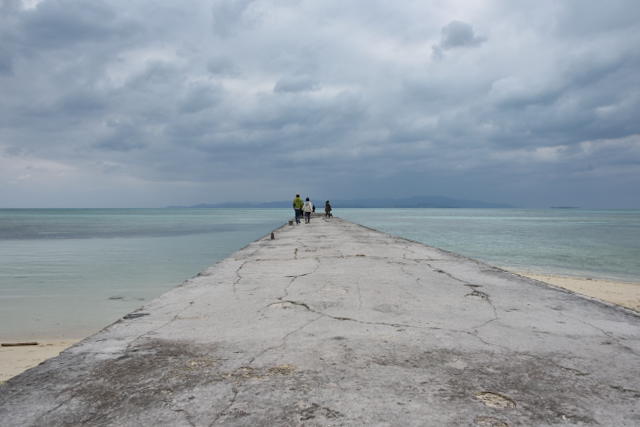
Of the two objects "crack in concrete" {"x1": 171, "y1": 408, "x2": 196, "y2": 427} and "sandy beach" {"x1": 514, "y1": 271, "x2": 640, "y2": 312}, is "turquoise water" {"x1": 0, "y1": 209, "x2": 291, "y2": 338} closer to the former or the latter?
"crack in concrete" {"x1": 171, "y1": 408, "x2": 196, "y2": 427}

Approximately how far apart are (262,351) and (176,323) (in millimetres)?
1045

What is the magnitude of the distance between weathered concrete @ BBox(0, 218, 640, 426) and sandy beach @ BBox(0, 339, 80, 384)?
1243 mm

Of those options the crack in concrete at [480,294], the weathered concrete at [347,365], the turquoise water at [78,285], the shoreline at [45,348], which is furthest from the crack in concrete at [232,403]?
the turquoise water at [78,285]

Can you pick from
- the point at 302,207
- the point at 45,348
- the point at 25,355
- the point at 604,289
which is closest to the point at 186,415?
the point at 25,355

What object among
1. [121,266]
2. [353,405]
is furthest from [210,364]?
[121,266]

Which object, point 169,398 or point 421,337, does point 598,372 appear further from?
point 169,398

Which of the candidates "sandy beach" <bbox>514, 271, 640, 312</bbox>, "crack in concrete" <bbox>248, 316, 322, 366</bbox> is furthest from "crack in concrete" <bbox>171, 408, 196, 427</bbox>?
"sandy beach" <bbox>514, 271, 640, 312</bbox>

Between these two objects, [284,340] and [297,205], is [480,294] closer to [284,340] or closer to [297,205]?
[284,340]

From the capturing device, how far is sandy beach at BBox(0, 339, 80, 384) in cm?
351

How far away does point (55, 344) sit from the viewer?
4246 millimetres

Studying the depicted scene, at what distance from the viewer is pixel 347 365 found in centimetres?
217

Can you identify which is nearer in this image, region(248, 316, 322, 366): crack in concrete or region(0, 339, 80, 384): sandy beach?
region(248, 316, 322, 366): crack in concrete

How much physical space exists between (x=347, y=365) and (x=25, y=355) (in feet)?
12.0

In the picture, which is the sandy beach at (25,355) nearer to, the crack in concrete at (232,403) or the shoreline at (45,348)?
the shoreline at (45,348)
